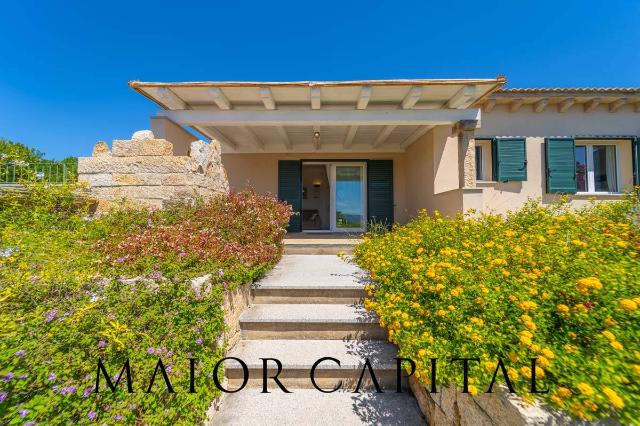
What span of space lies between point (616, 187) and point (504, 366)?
8797 millimetres

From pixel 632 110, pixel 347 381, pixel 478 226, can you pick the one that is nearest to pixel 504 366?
pixel 347 381

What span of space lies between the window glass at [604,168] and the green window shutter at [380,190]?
5.41m

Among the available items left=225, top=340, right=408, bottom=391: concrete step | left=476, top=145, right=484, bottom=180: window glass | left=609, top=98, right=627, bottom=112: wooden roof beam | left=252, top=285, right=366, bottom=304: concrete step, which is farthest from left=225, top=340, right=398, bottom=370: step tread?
left=609, top=98, right=627, bottom=112: wooden roof beam

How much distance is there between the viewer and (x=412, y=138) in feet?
20.3

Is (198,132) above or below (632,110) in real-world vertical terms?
below

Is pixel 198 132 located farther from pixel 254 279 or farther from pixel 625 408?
pixel 625 408

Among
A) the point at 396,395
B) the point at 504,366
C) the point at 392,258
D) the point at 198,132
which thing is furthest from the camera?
the point at 198,132

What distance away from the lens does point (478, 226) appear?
3.23 meters

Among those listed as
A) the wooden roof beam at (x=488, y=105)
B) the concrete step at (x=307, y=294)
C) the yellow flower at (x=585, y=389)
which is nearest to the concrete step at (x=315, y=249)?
the concrete step at (x=307, y=294)

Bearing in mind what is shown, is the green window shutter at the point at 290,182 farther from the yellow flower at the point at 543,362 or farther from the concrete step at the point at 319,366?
the yellow flower at the point at 543,362

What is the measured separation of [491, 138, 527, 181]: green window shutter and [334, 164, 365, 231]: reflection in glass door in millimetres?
3490

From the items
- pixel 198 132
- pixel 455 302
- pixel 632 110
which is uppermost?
pixel 632 110

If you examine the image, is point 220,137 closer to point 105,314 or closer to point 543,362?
point 105,314

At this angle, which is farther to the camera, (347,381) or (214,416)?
(347,381)
